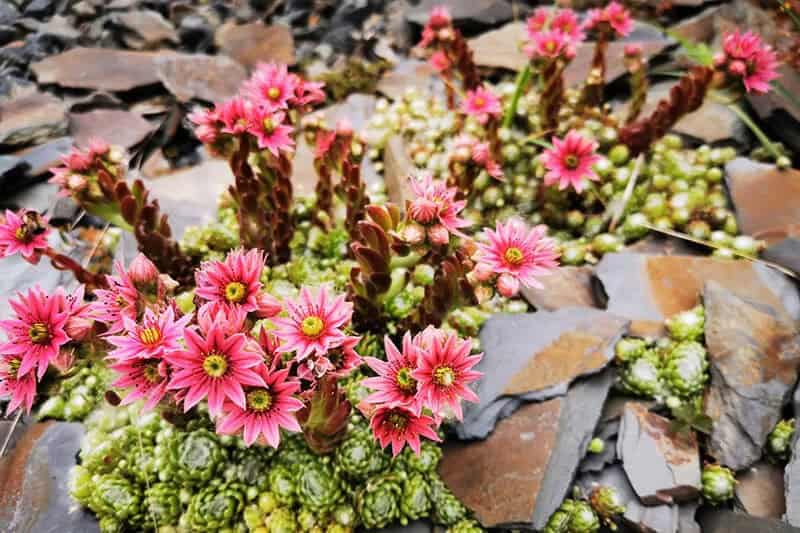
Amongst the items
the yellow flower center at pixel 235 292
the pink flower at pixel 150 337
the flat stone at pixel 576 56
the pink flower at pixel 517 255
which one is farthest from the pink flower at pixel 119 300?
the flat stone at pixel 576 56

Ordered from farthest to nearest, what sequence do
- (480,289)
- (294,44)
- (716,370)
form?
(294,44) < (716,370) < (480,289)

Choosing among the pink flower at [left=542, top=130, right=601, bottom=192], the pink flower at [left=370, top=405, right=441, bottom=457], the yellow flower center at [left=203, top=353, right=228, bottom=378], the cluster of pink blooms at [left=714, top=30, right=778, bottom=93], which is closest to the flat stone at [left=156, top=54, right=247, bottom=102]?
the pink flower at [left=542, top=130, right=601, bottom=192]

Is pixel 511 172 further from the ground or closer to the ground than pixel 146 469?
further from the ground

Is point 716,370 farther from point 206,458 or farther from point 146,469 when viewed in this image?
point 146,469

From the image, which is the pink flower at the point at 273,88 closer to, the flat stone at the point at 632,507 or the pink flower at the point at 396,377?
the pink flower at the point at 396,377

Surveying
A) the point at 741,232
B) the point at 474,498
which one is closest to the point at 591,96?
the point at 741,232

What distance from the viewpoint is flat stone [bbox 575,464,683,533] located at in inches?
83.6

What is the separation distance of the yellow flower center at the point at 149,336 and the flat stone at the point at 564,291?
181 centimetres

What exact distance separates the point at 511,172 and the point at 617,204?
2.20ft

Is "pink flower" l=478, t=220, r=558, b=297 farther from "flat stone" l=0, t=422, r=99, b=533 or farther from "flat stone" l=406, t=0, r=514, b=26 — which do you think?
"flat stone" l=406, t=0, r=514, b=26

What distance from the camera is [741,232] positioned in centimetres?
304

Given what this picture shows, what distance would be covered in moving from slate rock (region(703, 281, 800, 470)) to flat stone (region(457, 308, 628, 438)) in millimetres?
428

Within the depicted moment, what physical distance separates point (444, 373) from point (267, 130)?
136 cm

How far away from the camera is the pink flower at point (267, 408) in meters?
1.63
